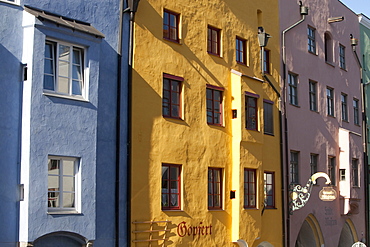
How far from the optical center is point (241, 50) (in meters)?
26.1

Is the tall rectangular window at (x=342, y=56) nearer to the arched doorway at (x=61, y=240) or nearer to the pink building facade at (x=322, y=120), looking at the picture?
the pink building facade at (x=322, y=120)

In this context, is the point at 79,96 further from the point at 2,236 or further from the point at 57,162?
the point at 2,236

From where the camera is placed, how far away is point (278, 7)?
96.3ft

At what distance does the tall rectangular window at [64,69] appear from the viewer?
17.7 meters

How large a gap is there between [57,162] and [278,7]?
14.9 m

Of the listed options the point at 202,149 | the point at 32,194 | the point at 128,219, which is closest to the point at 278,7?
the point at 202,149

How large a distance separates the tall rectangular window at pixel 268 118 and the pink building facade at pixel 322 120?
123cm

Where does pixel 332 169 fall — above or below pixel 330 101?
below

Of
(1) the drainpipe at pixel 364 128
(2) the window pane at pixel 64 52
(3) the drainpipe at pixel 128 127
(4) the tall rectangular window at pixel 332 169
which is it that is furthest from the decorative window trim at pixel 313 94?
(2) the window pane at pixel 64 52

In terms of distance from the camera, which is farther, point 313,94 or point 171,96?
point 313,94

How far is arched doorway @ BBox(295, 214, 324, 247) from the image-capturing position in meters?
30.9

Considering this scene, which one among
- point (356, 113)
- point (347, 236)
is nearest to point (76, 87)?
point (347, 236)

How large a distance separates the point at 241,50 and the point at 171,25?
440 cm

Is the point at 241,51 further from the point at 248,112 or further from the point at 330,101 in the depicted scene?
the point at 330,101
